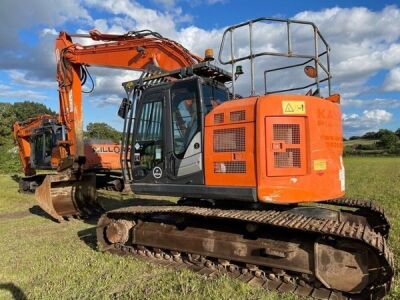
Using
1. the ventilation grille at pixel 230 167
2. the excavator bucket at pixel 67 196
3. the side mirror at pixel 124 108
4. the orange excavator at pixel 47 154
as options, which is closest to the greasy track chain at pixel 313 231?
the ventilation grille at pixel 230 167

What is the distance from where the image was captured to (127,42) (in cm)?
980

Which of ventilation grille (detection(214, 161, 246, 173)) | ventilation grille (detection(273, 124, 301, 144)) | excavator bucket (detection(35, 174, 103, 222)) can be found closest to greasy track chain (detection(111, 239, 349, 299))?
ventilation grille (detection(214, 161, 246, 173))

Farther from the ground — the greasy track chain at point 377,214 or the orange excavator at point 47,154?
the orange excavator at point 47,154

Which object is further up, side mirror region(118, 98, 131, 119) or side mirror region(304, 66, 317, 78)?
side mirror region(304, 66, 317, 78)

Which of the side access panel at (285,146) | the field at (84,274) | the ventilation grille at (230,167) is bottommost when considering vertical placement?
the field at (84,274)

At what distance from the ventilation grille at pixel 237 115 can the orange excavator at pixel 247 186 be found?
0.02 metres

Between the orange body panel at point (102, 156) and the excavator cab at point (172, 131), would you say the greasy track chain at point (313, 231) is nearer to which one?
the excavator cab at point (172, 131)

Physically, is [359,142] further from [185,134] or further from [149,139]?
[185,134]

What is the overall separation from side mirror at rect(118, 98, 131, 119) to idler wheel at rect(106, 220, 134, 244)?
6.02 feet

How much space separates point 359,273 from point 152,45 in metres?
6.18

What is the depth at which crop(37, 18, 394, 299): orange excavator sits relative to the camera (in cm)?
555

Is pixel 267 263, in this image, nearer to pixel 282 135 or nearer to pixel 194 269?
pixel 194 269

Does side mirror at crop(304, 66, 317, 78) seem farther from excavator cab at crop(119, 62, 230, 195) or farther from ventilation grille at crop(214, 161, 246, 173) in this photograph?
ventilation grille at crop(214, 161, 246, 173)

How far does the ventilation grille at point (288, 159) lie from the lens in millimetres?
5941
